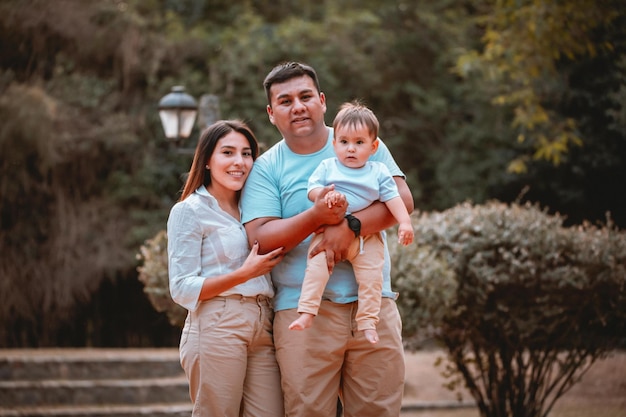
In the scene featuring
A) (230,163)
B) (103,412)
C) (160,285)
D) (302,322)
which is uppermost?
(230,163)

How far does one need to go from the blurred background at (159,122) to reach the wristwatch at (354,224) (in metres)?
8.39

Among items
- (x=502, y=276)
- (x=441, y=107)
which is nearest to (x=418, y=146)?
(x=441, y=107)

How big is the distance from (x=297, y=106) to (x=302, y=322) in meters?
0.91

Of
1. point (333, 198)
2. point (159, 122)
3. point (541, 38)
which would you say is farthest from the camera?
point (159, 122)

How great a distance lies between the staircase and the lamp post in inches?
110

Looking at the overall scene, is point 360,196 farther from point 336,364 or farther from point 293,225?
point 336,364

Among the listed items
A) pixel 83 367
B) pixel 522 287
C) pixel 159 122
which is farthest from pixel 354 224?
pixel 159 122

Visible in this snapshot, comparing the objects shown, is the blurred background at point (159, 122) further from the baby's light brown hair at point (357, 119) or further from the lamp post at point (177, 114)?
the baby's light brown hair at point (357, 119)

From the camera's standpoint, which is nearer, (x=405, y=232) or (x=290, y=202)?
(x=405, y=232)

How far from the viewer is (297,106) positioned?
3219mm

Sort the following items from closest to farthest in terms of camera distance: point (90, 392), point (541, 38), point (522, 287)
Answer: point (522, 287), point (90, 392), point (541, 38)

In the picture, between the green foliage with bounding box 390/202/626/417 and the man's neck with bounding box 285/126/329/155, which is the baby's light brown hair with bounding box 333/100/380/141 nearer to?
the man's neck with bounding box 285/126/329/155

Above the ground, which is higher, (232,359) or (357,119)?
(357,119)

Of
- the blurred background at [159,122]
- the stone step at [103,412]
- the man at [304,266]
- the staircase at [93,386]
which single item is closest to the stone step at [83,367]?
the staircase at [93,386]
